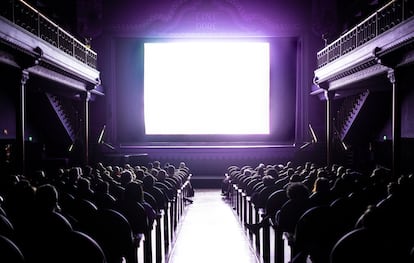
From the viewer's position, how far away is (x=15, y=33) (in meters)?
10.4

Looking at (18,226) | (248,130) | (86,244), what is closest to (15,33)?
(18,226)

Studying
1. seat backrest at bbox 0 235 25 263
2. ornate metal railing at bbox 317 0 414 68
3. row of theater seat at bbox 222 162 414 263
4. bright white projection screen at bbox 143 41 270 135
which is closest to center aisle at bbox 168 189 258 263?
row of theater seat at bbox 222 162 414 263

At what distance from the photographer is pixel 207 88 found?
73.2 feet

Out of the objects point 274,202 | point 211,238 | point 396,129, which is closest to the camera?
point 274,202

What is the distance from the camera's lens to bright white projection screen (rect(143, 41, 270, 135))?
2230 centimetres

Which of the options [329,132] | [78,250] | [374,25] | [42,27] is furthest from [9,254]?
[329,132]

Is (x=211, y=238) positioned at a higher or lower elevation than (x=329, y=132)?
lower

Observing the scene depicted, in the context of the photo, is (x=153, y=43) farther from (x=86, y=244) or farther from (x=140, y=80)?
(x=86, y=244)

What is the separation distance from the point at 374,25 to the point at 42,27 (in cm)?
1004

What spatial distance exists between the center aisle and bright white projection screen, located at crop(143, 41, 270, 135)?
921 cm

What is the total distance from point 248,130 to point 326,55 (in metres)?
5.47

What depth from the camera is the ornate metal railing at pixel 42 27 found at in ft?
36.7

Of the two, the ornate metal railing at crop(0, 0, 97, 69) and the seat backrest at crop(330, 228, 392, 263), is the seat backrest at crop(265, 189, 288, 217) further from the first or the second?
the ornate metal railing at crop(0, 0, 97, 69)

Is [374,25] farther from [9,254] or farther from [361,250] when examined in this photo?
[9,254]
